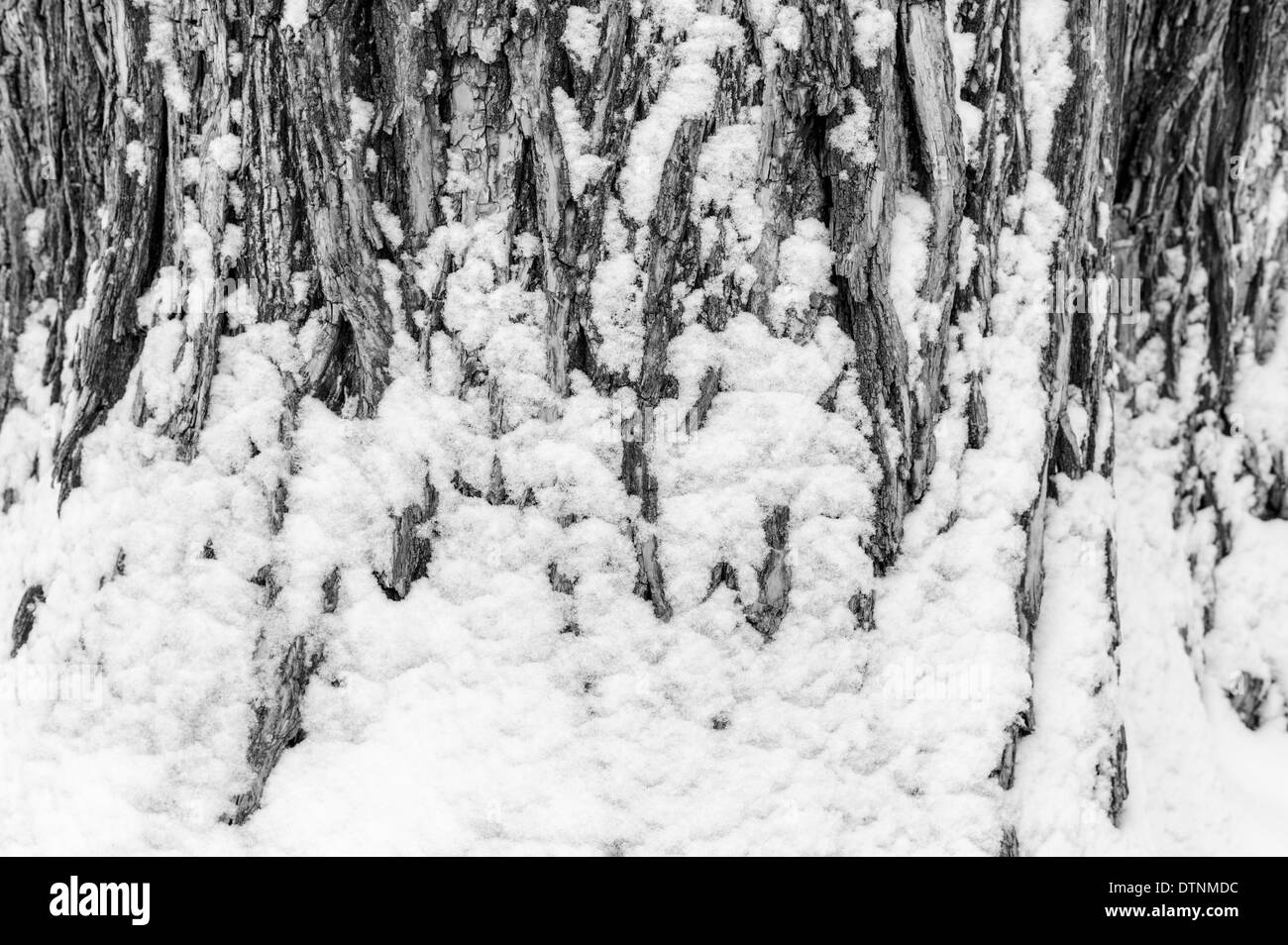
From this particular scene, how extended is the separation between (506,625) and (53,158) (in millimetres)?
1598

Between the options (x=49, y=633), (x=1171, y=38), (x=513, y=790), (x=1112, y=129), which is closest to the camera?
(x=513, y=790)

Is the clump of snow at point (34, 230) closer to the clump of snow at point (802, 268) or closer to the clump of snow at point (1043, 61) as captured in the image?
the clump of snow at point (802, 268)

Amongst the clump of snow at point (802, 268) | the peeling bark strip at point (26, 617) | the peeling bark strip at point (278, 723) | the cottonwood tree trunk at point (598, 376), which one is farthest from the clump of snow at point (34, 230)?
the clump of snow at point (802, 268)

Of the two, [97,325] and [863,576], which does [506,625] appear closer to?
[863,576]

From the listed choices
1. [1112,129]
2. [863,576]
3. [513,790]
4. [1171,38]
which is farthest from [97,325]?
[1171,38]

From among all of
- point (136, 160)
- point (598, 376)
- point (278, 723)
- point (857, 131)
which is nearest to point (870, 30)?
point (857, 131)

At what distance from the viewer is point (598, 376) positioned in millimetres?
1913

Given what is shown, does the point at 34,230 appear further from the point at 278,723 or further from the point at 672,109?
the point at 672,109

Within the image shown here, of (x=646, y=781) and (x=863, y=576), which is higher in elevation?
(x=863, y=576)

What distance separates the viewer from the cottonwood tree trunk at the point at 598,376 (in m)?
1.84

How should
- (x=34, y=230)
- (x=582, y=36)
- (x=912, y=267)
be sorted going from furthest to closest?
(x=34, y=230), (x=912, y=267), (x=582, y=36)

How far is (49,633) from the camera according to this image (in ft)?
6.32

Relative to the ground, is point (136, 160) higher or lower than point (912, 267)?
higher

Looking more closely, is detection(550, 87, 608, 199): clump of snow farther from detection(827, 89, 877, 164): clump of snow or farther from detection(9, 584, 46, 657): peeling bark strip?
detection(9, 584, 46, 657): peeling bark strip
